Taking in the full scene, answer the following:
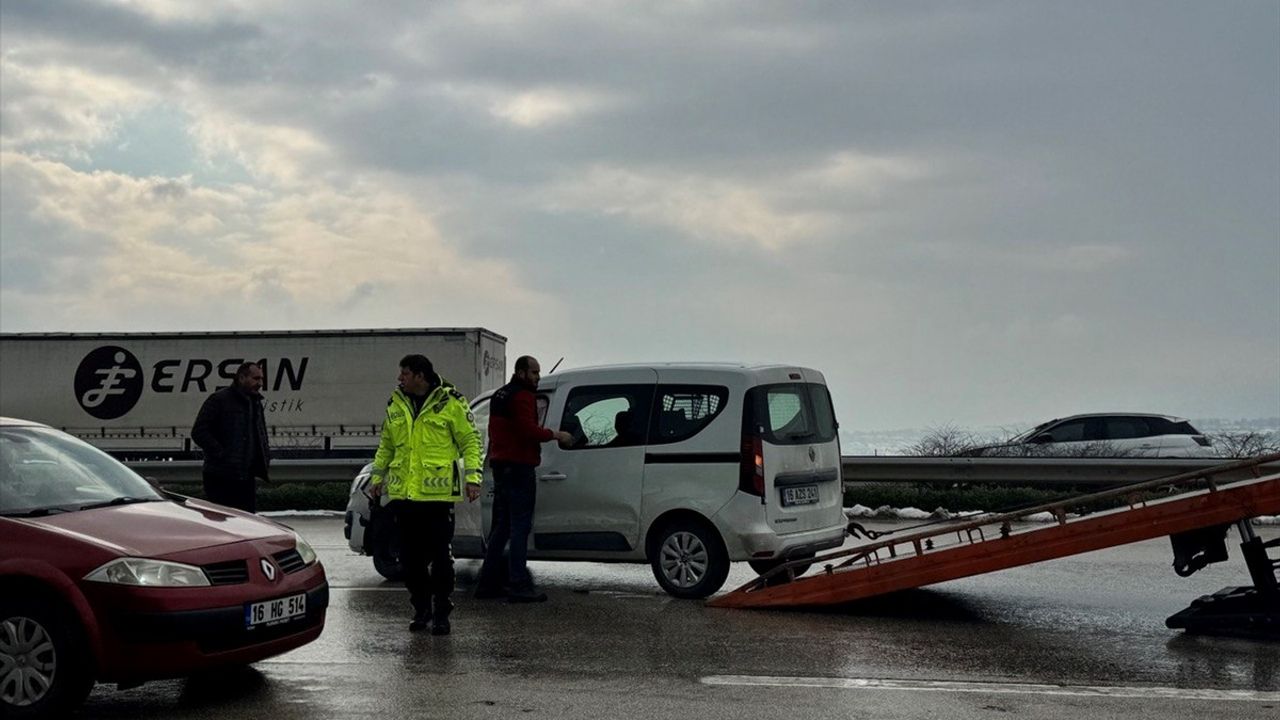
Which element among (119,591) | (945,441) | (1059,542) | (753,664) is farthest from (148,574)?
(945,441)

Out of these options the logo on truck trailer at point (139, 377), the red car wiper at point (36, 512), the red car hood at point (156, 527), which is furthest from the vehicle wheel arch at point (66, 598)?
the logo on truck trailer at point (139, 377)

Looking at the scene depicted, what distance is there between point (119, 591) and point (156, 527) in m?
0.51

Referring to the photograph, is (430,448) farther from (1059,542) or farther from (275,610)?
(1059,542)

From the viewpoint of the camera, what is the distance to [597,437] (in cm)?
1014

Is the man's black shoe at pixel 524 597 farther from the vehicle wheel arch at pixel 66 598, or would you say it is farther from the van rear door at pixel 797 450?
the vehicle wheel arch at pixel 66 598

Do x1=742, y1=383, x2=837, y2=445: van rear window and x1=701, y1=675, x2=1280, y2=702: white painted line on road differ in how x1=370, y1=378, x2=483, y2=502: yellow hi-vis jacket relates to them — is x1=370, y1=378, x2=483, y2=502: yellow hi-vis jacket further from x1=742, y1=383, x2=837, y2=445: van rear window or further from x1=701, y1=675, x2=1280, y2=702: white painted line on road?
x1=701, y1=675, x2=1280, y2=702: white painted line on road

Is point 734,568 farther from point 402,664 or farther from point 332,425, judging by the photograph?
point 332,425

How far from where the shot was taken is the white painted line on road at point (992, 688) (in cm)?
651

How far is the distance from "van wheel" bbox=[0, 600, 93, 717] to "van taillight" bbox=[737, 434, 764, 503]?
15.6ft

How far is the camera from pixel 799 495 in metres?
9.73

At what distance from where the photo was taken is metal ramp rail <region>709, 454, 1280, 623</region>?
7.99 metres

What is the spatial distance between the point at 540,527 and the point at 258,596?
3.98m

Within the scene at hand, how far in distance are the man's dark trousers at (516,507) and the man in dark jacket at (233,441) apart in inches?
79.7

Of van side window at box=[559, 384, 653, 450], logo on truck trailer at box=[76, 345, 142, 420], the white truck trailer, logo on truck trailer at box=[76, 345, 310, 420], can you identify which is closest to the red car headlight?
van side window at box=[559, 384, 653, 450]
